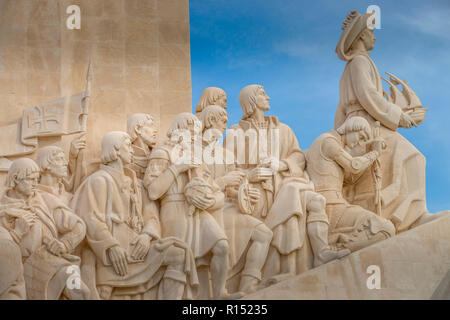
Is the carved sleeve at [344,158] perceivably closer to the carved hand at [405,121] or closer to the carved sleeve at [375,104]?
the carved sleeve at [375,104]

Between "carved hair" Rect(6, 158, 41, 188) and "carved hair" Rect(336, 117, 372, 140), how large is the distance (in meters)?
3.58

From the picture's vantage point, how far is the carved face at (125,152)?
464 inches

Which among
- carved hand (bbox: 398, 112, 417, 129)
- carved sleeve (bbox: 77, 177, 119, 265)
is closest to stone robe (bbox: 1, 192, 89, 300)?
carved sleeve (bbox: 77, 177, 119, 265)

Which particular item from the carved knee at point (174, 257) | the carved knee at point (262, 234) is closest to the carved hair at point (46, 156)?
the carved knee at point (174, 257)

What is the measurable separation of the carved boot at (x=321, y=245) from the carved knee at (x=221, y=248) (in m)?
1.01

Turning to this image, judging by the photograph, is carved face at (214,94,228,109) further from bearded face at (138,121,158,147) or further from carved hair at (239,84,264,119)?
bearded face at (138,121,158,147)

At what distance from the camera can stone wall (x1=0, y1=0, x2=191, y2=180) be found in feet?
41.5

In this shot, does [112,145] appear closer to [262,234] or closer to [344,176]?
[262,234]

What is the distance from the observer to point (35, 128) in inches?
483

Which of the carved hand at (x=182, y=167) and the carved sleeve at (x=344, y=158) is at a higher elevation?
the carved sleeve at (x=344, y=158)

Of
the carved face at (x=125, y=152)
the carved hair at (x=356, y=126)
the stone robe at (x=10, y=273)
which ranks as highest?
the carved hair at (x=356, y=126)

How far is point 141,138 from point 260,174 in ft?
4.45

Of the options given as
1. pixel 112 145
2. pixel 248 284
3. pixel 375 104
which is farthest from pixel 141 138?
pixel 375 104

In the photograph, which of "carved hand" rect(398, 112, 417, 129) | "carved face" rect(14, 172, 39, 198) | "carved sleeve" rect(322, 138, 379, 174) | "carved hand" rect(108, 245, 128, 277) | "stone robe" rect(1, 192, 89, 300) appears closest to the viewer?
"stone robe" rect(1, 192, 89, 300)
